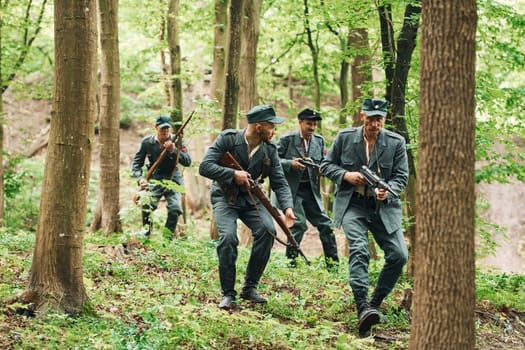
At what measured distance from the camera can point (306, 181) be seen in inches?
398

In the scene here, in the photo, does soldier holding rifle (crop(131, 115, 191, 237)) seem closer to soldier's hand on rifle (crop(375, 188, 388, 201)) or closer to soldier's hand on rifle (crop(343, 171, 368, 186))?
soldier's hand on rifle (crop(343, 171, 368, 186))

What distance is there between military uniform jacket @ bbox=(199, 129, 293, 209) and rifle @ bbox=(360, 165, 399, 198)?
1.05 metres

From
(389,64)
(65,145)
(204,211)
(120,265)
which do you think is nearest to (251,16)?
(389,64)

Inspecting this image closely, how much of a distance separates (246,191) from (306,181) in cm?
291

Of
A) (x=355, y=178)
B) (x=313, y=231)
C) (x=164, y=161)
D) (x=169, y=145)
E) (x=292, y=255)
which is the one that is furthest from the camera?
(x=313, y=231)

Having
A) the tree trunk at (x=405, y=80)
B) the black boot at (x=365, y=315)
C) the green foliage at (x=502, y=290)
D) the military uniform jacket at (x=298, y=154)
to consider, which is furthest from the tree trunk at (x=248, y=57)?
the black boot at (x=365, y=315)

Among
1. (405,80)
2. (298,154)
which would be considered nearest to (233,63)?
(298,154)

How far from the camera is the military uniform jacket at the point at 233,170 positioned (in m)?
7.10

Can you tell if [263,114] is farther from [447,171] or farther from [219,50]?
[219,50]

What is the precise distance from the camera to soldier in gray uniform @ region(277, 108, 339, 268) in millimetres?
10016

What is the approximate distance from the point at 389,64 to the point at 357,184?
3.06 m

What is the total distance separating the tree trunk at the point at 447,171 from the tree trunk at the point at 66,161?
2923 millimetres

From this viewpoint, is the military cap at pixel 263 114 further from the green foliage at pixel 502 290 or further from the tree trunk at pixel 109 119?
the tree trunk at pixel 109 119

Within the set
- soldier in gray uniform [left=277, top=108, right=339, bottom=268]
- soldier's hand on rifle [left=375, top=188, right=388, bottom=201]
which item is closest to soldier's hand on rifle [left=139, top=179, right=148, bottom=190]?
→ soldier in gray uniform [left=277, top=108, right=339, bottom=268]
